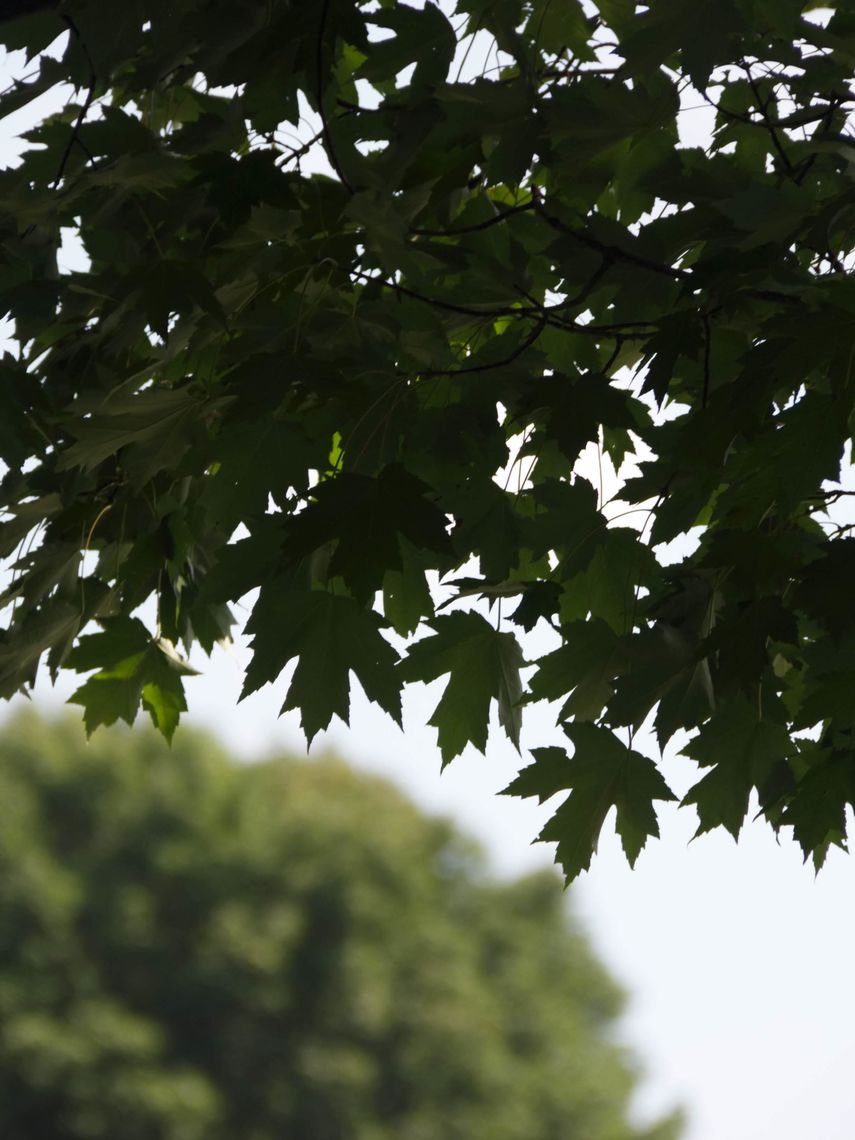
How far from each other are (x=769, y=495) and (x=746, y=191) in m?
0.25

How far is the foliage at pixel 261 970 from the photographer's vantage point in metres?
19.2

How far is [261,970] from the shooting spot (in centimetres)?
2041

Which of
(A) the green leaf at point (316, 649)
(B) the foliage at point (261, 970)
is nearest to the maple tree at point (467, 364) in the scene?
(A) the green leaf at point (316, 649)

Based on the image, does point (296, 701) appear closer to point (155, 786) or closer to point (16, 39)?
point (16, 39)

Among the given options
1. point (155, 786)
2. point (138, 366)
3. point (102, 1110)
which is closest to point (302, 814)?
point (155, 786)

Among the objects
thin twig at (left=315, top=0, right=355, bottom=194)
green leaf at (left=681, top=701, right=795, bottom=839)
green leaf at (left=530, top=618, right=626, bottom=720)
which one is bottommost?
green leaf at (left=681, top=701, right=795, bottom=839)

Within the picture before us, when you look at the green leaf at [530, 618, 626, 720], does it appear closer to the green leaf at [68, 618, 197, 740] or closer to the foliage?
the green leaf at [68, 618, 197, 740]

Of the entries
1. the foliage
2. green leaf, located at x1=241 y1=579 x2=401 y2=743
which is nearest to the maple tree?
green leaf, located at x1=241 y1=579 x2=401 y2=743

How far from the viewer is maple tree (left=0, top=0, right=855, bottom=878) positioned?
43.8 inches

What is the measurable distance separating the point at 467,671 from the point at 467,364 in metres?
0.35

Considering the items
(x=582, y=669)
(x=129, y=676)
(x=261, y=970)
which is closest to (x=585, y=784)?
(x=582, y=669)

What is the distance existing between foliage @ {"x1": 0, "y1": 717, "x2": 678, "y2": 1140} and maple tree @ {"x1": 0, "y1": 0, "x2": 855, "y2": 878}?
19.1m

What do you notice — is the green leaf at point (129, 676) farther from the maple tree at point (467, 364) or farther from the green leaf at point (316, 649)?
the green leaf at point (316, 649)

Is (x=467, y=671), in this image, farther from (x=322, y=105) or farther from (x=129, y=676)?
(x=322, y=105)
